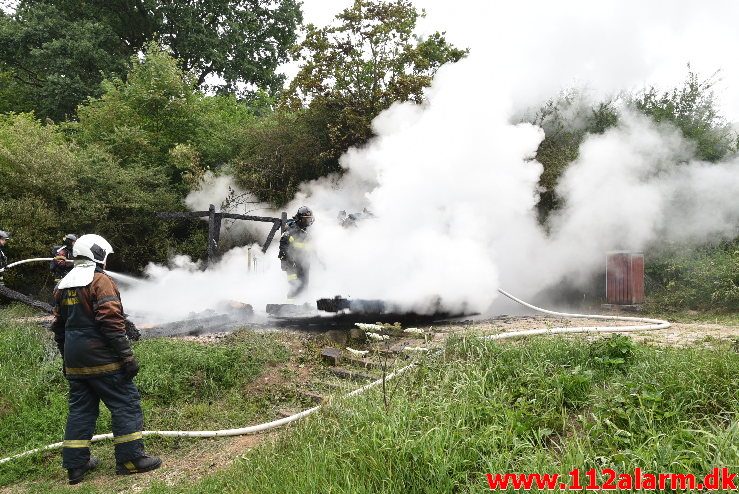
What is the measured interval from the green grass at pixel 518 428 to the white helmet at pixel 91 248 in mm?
2067

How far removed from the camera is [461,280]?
9.25 meters

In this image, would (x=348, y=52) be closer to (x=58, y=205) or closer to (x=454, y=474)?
(x=58, y=205)

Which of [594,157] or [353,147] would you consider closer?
[594,157]

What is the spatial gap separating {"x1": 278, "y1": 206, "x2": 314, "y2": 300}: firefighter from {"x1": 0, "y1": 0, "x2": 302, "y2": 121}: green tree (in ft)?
42.4

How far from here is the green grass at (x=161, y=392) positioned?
551 cm

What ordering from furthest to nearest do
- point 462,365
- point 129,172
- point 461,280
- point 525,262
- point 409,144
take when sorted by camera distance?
point 129,172 → point 525,262 → point 409,144 → point 461,280 → point 462,365

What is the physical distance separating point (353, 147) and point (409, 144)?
13.1ft

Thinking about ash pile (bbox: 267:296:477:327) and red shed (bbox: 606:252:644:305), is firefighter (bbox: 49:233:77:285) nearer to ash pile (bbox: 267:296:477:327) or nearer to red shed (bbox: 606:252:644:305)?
ash pile (bbox: 267:296:477:327)

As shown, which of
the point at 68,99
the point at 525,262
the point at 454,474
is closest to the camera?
the point at 454,474

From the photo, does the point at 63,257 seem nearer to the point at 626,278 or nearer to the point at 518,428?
the point at 518,428

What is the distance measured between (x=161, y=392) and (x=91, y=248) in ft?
6.95

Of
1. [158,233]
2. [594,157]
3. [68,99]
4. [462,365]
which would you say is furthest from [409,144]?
[68,99]

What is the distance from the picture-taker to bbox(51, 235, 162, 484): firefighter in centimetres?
457

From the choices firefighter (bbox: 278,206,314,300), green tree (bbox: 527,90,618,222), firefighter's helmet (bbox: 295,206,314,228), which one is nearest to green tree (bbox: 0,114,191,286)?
firefighter (bbox: 278,206,314,300)
